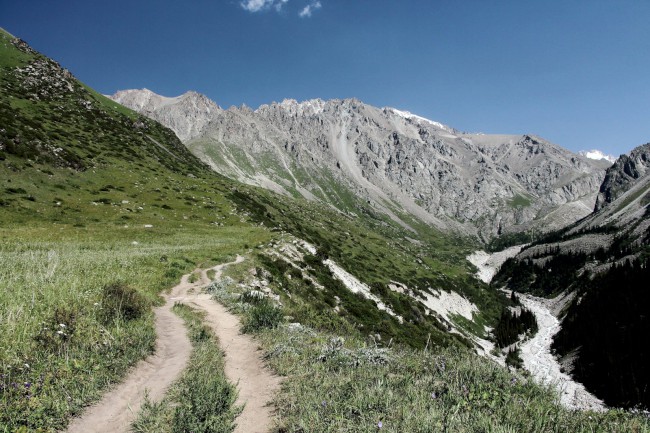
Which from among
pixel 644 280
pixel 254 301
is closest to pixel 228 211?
pixel 254 301

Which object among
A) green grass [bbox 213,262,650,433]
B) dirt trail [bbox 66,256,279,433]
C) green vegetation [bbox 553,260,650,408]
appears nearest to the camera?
green grass [bbox 213,262,650,433]

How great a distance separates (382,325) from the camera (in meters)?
48.8

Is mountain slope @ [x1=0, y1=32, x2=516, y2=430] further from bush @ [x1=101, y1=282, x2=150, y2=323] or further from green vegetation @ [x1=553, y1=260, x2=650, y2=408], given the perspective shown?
green vegetation @ [x1=553, y1=260, x2=650, y2=408]

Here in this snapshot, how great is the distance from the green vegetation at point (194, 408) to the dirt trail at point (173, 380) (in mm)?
353

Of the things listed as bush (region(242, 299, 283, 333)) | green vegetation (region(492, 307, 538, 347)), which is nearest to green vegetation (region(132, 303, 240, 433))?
bush (region(242, 299, 283, 333))

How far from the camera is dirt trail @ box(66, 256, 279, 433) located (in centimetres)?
763

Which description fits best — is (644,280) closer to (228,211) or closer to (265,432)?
(228,211)

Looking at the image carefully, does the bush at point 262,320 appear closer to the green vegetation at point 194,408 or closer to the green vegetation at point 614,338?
the green vegetation at point 194,408

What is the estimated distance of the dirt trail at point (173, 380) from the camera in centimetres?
763

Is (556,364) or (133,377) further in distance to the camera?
(556,364)

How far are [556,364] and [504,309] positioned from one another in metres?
49.6

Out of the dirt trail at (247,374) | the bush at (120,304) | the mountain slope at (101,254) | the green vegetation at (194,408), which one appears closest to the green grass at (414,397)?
the dirt trail at (247,374)

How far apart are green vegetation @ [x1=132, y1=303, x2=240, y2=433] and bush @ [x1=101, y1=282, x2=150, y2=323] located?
4.45 metres

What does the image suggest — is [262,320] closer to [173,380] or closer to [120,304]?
[120,304]
